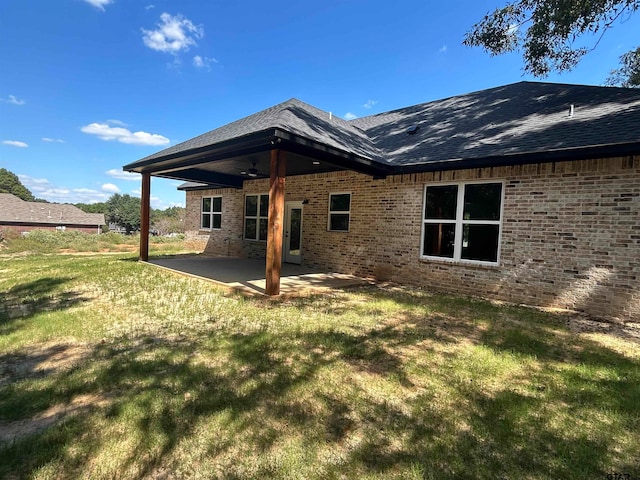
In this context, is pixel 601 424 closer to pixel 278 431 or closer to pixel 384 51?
pixel 278 431

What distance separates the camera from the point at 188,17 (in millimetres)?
10781

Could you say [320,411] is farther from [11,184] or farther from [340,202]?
[11,184]

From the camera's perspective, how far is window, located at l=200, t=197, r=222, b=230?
14.9 m

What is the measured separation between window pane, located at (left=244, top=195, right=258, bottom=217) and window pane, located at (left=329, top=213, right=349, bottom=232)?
4.36m

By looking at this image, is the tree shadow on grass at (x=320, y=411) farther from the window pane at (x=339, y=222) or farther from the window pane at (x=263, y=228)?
the window pane at (x=263, y=228)

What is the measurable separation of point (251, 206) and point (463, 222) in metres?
8.84

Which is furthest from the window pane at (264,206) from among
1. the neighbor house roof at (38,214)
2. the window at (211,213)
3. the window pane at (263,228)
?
the neighbor house roof at (38,214)

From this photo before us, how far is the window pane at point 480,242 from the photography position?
698 cm

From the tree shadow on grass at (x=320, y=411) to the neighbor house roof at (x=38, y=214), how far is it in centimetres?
5096

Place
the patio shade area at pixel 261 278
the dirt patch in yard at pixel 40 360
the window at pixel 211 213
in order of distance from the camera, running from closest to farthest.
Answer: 1. the dirt patch in yard at pixel 40 360
2. the patio shade area at pixel 261 278
3. the window at pixel 211 213

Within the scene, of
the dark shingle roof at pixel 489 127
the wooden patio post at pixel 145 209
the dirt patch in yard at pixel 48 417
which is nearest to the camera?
the dirt patch in yard at pixel 48 417

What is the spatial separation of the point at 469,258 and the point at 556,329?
260 centimetres

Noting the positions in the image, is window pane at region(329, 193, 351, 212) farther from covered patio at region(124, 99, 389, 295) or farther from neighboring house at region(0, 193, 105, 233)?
neighboring house at region(0, 193, 105, 233)

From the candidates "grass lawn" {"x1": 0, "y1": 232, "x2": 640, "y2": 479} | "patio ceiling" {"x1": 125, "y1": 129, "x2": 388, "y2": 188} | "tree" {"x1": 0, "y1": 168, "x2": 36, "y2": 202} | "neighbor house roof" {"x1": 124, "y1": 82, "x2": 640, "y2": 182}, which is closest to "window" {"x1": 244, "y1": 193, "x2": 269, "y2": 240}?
"patio ceiling" {"x1": 125, "y1": 129, "x2": 388, "y2": 188}
